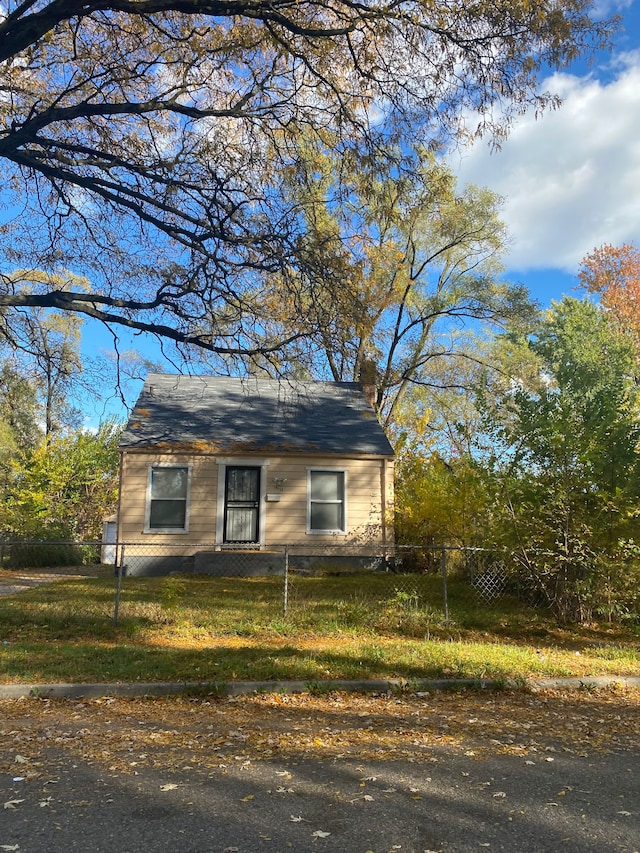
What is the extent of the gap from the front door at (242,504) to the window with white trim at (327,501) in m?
1.34

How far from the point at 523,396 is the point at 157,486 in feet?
30.0

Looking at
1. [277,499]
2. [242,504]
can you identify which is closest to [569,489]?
[277,499]

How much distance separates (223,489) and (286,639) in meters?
7.76

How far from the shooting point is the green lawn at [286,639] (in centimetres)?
654

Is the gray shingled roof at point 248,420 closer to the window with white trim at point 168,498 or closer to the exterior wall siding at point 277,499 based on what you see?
the exterior wall siding at point 277,499

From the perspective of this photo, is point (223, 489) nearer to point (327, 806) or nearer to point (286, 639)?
point (286, 639)

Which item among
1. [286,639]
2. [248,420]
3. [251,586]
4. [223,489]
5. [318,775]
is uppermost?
[248,420]

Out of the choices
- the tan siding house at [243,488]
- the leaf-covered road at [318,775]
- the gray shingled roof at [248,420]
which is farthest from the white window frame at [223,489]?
the leaf-covered road at [318,775]

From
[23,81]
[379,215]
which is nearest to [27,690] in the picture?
[379,215]

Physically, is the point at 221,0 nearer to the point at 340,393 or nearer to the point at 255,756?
the point at 255,756

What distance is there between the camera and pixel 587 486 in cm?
895

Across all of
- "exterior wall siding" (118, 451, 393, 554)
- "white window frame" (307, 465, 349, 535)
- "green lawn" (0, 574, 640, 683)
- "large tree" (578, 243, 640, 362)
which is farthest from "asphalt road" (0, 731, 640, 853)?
"large tree" (578, 243, 640, 362)

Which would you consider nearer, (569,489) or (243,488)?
(569,489)

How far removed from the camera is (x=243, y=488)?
15.7m
